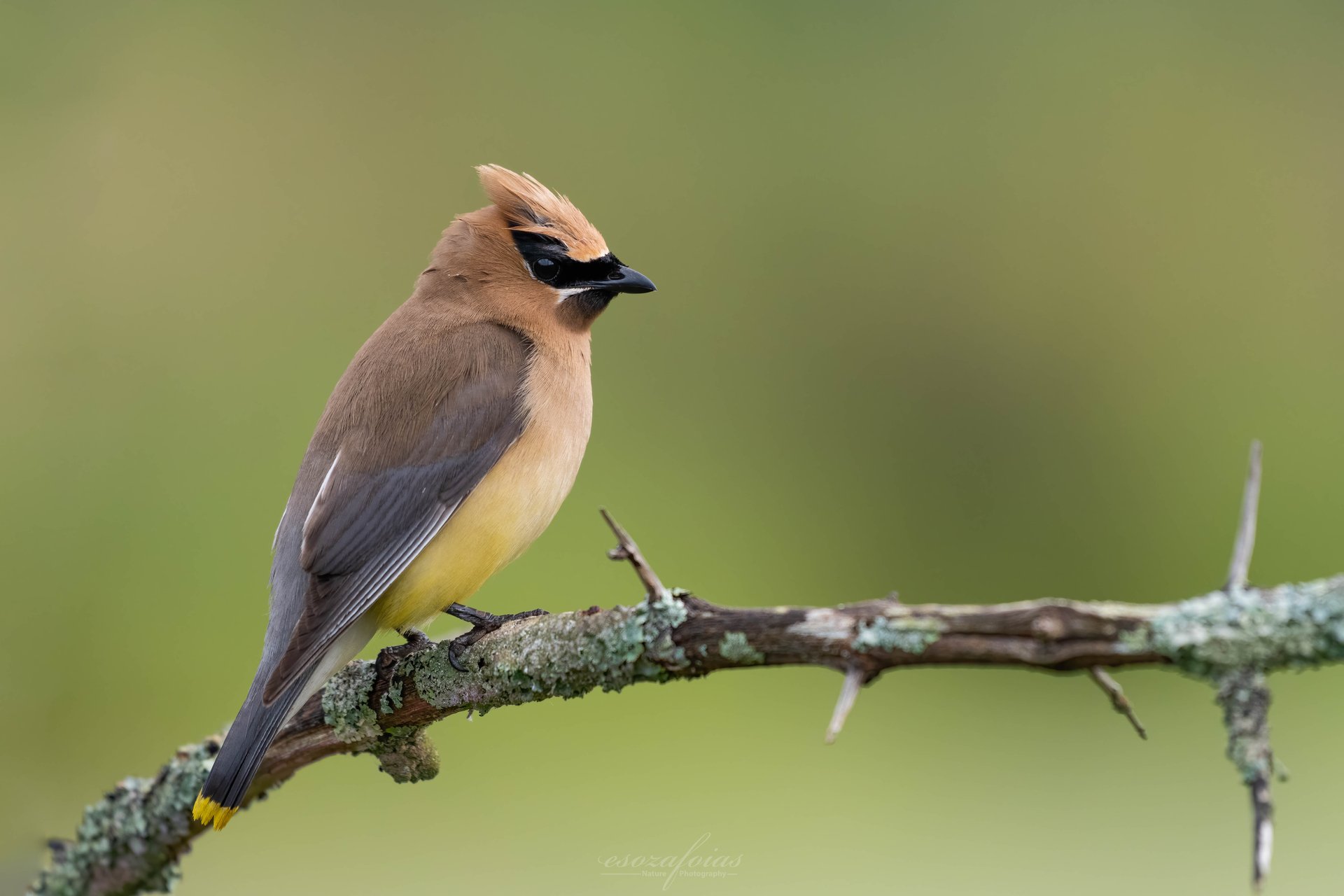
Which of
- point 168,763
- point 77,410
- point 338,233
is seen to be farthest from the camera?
point 338,233

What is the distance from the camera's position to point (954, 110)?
7328mm

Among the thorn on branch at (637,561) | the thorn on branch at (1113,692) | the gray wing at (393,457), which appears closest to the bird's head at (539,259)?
the gray wing at (393,457)

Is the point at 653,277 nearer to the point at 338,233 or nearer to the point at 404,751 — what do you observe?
the point at 338,233

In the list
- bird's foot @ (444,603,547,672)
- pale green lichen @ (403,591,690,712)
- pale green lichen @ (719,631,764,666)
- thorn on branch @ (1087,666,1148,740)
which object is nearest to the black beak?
bird's foot @ (444,603,547,672)

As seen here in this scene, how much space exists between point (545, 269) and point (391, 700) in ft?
4.59

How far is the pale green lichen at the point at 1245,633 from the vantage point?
1857mm

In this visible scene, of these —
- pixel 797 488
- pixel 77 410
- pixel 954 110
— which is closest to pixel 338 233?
pixel 77 410

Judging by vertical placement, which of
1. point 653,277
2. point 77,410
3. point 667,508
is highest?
point 653,277

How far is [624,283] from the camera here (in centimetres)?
405

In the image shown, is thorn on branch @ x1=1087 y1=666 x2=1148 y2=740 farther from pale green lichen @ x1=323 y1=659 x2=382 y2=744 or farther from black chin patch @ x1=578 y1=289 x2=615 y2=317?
black chin patch @ x1=578 y1=289 x2=615 y2=317

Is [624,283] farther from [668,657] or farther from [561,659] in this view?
[668,657]

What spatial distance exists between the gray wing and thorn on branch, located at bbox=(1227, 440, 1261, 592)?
2037mm

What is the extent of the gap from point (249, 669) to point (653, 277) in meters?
2.62

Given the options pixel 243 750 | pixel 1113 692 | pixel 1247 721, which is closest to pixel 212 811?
pixel 243 750
